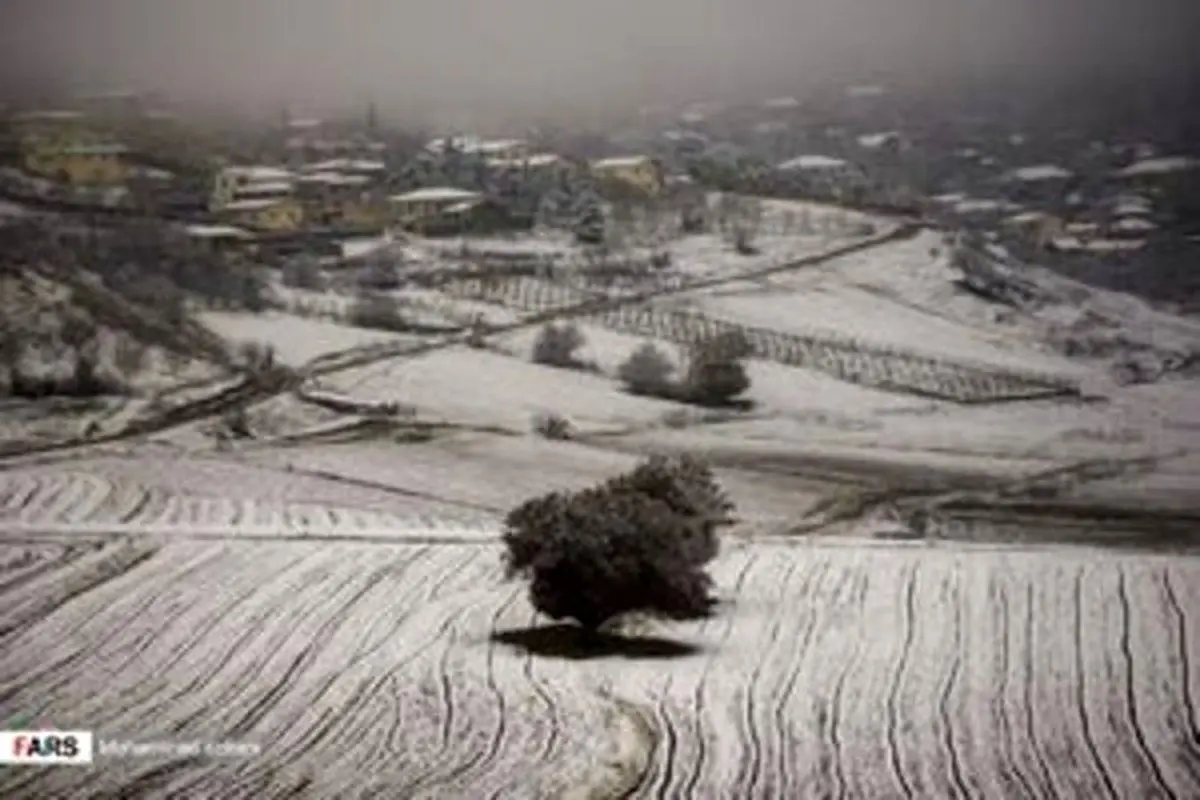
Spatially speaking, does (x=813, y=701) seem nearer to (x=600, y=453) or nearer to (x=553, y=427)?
(x=600, y=453)

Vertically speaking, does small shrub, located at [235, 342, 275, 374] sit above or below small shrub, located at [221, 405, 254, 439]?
above

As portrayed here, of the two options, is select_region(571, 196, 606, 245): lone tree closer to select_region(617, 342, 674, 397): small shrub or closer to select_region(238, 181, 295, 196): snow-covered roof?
select_region(617, 342, 674, 397): small shrub

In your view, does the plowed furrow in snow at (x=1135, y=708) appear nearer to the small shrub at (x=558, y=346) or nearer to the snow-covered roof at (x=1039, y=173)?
the snow-covered roof at (x=1039, y=173)

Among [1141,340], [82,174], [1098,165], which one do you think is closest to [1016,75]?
[1098,165]

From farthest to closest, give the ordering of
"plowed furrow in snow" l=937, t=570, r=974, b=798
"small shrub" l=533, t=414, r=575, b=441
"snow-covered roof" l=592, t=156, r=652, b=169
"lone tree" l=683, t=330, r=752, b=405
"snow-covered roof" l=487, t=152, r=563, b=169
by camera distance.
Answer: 1. "snow-covered roof" l=592, t=156, r=652, b=169
2. "snow-covered roof" l=487, t=152, r=563, b=169
3. "lone tree" l=683, t=330, r=752, b=405
4. "small shrub" l=533, t=414, r=575, b=441
5. "plowed furrow in snow" l=937, t=570, r=974, b=798

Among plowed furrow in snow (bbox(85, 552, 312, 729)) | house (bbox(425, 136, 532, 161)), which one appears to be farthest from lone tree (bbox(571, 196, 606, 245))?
plowed furrow in snow (bbox(85, 552, 312, 729))

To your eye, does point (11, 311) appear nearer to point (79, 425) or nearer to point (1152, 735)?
point (79, 425)
